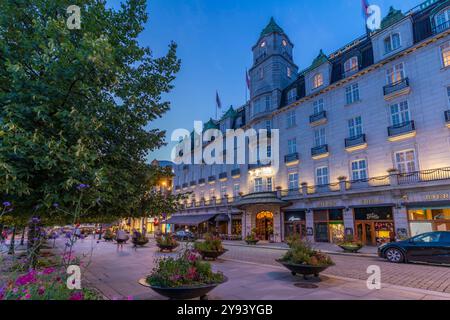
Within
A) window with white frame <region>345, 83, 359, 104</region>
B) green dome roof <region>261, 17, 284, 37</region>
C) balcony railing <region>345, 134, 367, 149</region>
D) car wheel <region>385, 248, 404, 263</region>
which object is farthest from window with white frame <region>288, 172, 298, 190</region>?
green dome roof <region>261, 17, 284, 37</region>

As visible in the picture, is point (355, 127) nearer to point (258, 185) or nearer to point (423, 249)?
point (258, 185)

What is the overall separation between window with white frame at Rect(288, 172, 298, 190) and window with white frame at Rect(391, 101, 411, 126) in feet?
35.8

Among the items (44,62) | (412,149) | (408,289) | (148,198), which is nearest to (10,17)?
(44,62)

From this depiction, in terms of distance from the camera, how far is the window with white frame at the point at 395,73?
22.9 meters

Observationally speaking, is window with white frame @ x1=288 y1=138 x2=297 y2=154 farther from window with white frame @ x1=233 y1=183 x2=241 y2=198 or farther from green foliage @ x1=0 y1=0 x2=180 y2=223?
green foliage @ x1=0 y1=0 x2=180 y2=223

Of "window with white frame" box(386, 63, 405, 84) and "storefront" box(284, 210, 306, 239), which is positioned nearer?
"window with white frame" box(386, 63, 405, 84)

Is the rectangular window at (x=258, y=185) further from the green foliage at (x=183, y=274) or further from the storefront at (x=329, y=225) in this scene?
the green foliage at (x=183, y=274)

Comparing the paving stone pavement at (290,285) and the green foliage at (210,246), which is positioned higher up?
the green foliage at (210,246)

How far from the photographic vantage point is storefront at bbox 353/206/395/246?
21531 millimetres

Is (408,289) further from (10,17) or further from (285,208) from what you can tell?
(285,208)

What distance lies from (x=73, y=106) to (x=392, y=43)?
2720cm

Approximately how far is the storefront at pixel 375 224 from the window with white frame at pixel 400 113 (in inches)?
286

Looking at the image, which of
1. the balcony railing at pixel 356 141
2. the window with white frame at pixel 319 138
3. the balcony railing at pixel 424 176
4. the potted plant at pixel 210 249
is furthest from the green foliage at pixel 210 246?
the window with white frame at pixel 319 138

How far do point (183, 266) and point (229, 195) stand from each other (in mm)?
33249
